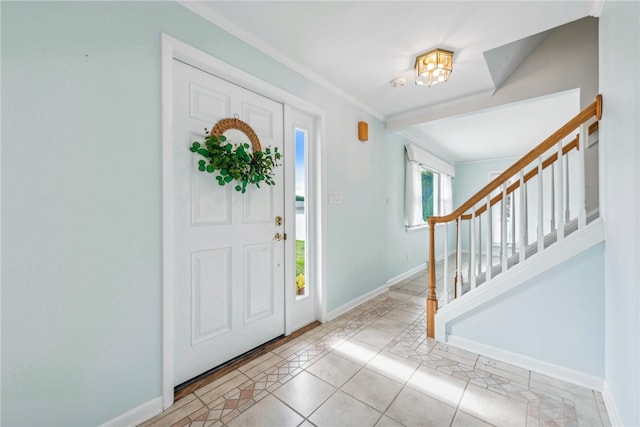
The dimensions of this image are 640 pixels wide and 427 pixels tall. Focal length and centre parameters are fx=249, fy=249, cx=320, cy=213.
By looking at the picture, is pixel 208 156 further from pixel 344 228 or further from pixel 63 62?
pixel 344 228

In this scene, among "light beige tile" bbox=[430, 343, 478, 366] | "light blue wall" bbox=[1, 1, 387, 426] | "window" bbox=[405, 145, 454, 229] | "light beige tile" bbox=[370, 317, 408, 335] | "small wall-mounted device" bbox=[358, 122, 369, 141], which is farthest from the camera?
"window" bbox=[405, 145, 454, 229]

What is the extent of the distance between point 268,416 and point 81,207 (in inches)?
56.9

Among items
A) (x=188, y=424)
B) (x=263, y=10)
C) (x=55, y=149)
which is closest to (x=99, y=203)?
(x=55, y=149)

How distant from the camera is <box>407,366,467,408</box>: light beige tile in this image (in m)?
1.52

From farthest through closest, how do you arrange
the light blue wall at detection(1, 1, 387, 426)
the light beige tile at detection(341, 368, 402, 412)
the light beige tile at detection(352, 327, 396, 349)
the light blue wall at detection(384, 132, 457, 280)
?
the light blue wall at detection(384, 132, 457, 280) → the light beige tile at detection(352, 327, 396, 349) → the light beige tile at detection(341, 368, 402, 412) → the light blue wall at detection(1, 1, 387, 426)

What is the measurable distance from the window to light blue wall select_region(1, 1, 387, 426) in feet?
11.4

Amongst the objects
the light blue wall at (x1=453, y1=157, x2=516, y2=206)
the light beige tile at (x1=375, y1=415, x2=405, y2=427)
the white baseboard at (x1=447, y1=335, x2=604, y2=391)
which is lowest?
the light beige tile at (x1=375, y1=415, x2=405, y2=427)

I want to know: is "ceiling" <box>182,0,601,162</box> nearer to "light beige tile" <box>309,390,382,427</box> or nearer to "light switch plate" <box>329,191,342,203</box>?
"light switch plate" <box>329,191,342,203</box>

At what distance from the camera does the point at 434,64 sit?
2.01 m

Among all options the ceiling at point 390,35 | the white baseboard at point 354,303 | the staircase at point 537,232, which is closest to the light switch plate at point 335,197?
the staircase at point 537,232

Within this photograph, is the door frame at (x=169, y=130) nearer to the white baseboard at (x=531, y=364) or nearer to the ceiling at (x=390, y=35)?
the ceiling at (x=390, y=35)

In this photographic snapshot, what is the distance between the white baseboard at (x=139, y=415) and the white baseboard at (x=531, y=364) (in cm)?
214

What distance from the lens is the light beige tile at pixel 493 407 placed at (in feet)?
4.43

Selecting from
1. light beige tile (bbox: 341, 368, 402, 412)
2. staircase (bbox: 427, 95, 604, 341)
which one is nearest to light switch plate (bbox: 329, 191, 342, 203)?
Result: staircase (bbox: 427, 95, 604, 341)
